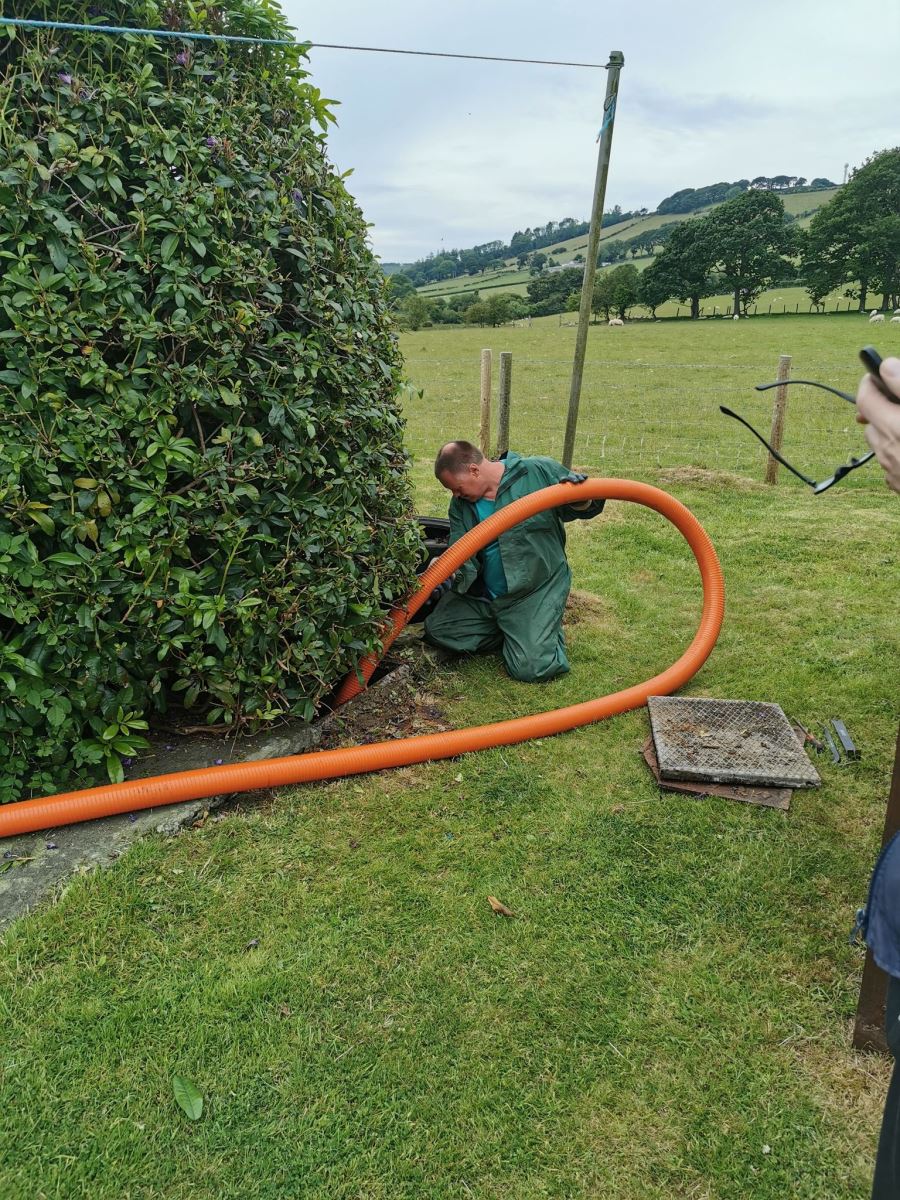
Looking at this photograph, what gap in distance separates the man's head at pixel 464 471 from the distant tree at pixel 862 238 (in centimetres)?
5260

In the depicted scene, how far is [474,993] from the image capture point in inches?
100

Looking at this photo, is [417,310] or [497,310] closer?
[417,310]

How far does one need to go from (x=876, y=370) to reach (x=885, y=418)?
9 cm

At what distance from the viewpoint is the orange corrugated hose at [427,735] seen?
315 cm

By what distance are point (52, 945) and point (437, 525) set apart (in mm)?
3495

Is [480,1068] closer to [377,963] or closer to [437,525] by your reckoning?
[377,963]

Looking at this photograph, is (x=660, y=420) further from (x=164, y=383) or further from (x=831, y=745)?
(x=164, y=383)

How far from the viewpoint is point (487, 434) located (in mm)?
9883

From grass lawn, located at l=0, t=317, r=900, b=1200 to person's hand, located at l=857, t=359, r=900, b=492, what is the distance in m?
1.95

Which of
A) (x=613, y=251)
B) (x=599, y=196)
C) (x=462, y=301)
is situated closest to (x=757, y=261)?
(x=462, y=301)

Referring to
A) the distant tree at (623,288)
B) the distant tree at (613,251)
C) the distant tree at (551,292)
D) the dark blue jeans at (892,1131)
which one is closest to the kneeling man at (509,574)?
the dark blue jeans at (892,1131)

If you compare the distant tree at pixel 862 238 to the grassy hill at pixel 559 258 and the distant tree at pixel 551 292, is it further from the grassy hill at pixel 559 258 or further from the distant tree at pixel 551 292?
the distant tree at pixel 551 292

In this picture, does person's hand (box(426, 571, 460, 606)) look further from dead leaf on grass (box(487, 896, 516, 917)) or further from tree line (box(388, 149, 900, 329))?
tree line (box(388, 149, 900, 329))

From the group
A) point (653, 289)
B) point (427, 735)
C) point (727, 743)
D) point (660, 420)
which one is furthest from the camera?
point (653, 289)
